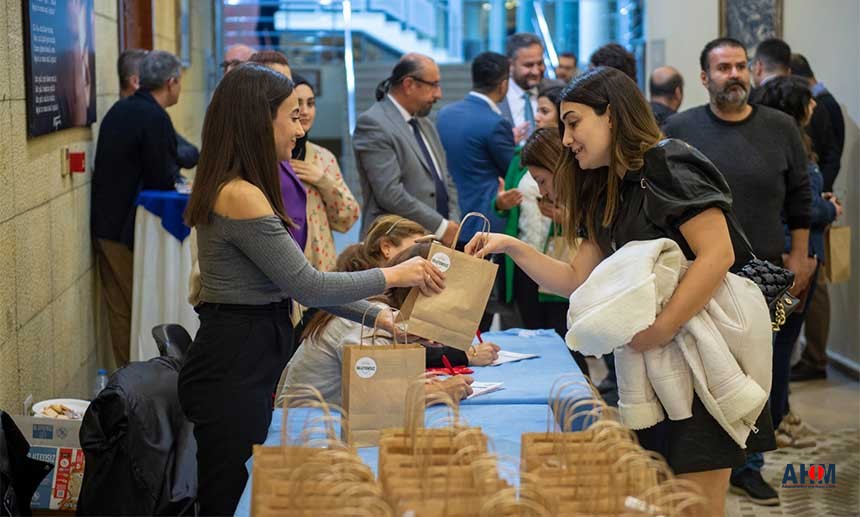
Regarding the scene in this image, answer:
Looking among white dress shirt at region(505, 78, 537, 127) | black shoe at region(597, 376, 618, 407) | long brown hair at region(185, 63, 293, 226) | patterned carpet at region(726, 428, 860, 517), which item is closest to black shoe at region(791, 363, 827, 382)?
patterned carpet at region(726, 428, 860, 517)

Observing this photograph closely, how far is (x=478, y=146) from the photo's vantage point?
5914 mm

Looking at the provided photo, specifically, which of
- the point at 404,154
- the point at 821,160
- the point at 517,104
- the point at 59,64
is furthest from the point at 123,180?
the point at 821,160

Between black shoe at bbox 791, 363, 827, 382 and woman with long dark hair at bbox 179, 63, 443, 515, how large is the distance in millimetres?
4296

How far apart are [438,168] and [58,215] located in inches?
66.6

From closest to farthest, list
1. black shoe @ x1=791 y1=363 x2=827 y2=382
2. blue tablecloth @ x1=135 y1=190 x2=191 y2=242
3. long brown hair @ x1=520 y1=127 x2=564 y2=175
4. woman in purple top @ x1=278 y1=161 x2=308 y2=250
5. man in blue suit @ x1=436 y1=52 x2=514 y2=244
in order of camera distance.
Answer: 1. woman in purple top @ x1=278 y1=161 x2=308 y2=250
2. long brown hair @ x1=520 y1=127 x2=564 y2=175
3. blue tablecloth @ x1=135 y1=190 x2=191 y2=242
4. man in blue suit @ x1=436 y1=52 x2=514 y2=244
5. black shoe @ x1=791 y1=363 x2=827 y2=382

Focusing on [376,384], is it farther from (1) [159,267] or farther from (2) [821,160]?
(2) [821,160]

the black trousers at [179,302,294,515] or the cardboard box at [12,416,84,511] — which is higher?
the black trousers at [179,302,294,515]

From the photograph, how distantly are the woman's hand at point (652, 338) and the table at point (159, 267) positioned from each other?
133 inches

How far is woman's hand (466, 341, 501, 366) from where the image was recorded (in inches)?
151

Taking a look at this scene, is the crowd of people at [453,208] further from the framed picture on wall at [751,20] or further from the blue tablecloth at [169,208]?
the framed picture on wall at [751,20]

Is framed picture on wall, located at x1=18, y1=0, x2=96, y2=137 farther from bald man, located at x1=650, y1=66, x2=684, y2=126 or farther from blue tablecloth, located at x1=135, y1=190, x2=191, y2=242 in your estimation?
bald man, located at x1=650, y1=66, x2=684, y2=126

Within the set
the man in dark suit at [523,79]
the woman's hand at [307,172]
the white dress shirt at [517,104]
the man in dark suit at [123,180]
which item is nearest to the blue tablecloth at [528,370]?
the woman's hand at [307,172]

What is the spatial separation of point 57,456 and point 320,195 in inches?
58.7

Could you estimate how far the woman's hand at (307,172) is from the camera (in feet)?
15.0
